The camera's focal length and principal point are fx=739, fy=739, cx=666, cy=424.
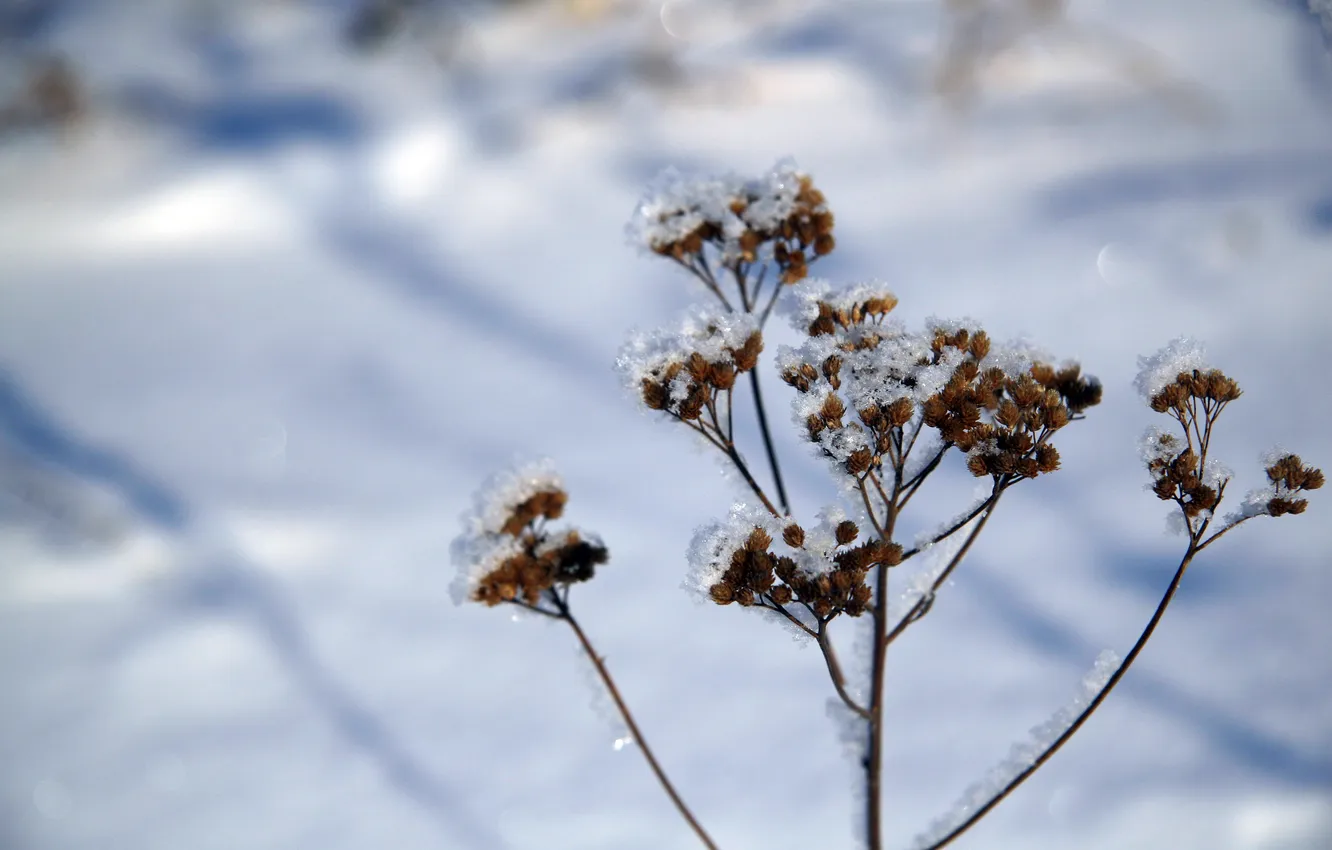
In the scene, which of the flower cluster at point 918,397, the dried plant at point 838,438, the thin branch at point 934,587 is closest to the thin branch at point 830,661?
the dried plant at point 838,438

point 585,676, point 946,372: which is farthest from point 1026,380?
point 585,676

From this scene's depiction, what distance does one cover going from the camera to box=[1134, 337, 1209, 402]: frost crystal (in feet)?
3.86

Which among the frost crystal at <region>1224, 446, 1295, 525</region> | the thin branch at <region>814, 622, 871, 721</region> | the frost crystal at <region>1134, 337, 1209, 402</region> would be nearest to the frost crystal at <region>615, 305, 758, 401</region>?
the thin branch at <region>814, 622, 871, 721</region>

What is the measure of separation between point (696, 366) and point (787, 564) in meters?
0.31

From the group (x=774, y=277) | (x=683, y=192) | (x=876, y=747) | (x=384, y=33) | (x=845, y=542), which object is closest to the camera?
(x=845, y=542)

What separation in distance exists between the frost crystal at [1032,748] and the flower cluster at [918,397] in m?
0.52

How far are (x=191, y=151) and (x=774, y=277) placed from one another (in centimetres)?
177

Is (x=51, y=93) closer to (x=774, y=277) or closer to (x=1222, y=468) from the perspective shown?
(x=774, y=277)

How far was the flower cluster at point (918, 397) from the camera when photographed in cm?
105

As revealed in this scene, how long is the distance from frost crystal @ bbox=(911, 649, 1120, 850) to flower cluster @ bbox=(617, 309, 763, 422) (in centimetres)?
86

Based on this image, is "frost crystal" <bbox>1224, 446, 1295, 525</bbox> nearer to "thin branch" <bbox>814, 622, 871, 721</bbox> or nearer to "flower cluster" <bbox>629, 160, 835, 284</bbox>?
"thin branch" <bbox>814, 622, 871, 721</bbox>

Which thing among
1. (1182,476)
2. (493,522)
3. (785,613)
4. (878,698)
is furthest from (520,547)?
(1182,476)

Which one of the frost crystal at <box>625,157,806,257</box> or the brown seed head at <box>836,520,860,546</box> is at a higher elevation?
the frost crystal at <box>625,157,806,257</box>

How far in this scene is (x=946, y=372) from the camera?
108cm
